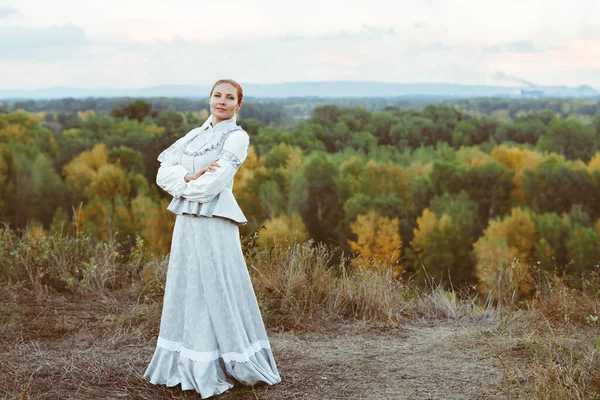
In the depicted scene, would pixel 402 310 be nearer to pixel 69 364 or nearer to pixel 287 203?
pixel 69 364

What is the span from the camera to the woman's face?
4.21m

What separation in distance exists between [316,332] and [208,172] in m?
2.17

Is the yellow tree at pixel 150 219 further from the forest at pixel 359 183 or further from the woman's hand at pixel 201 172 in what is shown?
the woman's hand at pixel 201 172

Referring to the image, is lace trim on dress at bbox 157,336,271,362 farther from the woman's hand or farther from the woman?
the woman's hand

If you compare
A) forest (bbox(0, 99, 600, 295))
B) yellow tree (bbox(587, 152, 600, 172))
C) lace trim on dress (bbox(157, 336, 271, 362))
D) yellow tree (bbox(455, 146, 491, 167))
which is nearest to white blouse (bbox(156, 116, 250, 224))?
lace trim on dress (bbox(157, 336, 271, 362))

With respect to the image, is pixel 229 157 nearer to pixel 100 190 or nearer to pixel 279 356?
pixel 279 356

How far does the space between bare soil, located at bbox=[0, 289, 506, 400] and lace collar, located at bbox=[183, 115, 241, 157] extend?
139 centimetres

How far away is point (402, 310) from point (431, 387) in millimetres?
1836

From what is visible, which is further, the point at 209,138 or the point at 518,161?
the point at 518,161

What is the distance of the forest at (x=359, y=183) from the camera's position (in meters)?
29.2

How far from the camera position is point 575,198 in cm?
3216

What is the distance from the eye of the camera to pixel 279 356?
512cm

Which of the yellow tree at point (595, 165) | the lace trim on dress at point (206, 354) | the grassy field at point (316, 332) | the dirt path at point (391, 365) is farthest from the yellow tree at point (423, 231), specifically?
the lace trim on dress at point (206, 354)

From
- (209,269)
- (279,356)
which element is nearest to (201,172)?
(209,269)
